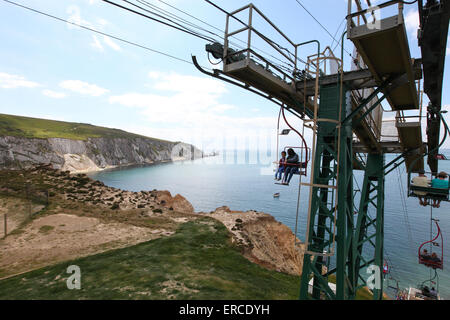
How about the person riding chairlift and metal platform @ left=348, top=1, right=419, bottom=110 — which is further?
Result: the person riding chairlift

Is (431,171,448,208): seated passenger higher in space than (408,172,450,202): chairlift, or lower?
higher

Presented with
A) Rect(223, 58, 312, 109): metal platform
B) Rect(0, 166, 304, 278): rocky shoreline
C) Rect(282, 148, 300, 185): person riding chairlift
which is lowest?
Rect(0, 166, 304, 278): rocky shoreline

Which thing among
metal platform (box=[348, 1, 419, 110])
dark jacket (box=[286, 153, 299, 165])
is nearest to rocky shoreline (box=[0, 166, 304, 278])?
dark jacket (box=[286, 153, 299, 165])

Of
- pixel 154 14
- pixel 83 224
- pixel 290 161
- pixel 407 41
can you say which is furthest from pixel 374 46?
pixel 83 224

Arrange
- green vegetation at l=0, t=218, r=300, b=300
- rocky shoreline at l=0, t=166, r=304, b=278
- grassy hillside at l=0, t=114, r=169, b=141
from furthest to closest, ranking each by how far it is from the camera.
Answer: grassy hillside at l=0, t=114, r=169, b=141, rocky shoreline at l=0, t=166, r=304, b=278, green vegetation at l=0, t=218, r=300, b=300

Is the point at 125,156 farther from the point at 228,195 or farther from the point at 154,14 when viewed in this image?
the point at 154,14

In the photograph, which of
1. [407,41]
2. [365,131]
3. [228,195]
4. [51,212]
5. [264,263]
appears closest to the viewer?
[407,41]

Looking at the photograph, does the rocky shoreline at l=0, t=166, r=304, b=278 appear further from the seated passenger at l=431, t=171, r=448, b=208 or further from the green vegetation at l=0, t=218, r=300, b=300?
the seated passenger at l=431, t=171, r=448, b=208
